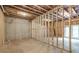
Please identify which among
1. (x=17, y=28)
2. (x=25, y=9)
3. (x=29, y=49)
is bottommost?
(x=29, y=49)

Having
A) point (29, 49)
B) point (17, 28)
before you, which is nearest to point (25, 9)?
point (17, 28)

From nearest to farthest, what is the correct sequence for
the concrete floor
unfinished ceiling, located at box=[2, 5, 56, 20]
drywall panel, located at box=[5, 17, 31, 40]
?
the concrete floor < unfinished ceiling, located at box=[2, 5, 56, 20] < drywall panel, located at box=[5, 17, 31, 40]

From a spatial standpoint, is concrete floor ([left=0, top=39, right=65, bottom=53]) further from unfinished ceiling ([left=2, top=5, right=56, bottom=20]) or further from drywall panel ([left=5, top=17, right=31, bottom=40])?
drywall panel ([left=5, top=17, right=31, bottom=40])

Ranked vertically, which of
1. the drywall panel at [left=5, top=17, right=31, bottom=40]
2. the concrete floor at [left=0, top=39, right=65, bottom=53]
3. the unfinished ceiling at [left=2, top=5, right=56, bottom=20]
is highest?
the unfinished ceiling at [left=2, top=5, right=56, bottom=20]

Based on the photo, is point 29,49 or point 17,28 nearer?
point 29,49

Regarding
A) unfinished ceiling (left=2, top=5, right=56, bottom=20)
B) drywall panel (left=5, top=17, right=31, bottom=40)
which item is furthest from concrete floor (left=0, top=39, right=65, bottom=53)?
drywall panel (left=5, top=17, right=31, bottom=40)

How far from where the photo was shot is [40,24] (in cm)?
784

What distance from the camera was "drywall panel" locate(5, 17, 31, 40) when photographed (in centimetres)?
760

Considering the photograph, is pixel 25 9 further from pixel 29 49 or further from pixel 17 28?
pixel 29 49

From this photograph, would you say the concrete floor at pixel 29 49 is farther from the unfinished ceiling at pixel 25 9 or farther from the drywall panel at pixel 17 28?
the drywall panel at pixel 17 28

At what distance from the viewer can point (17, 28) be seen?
27.6 ft
